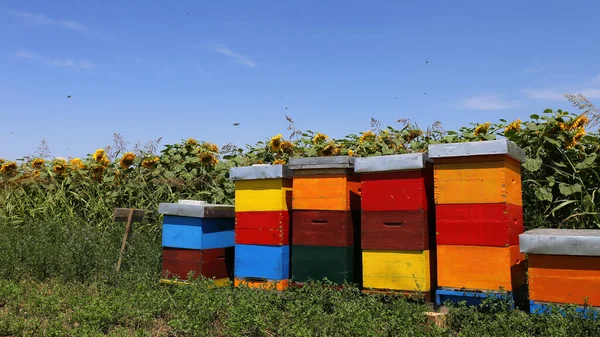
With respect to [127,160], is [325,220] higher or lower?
lower

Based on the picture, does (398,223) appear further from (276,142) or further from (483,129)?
(276,142)

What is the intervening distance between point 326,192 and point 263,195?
758 mm

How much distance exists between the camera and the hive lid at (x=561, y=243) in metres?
3.49

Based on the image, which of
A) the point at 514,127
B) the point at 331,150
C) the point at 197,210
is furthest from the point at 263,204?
the point at 514,127

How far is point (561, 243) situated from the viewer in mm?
3607

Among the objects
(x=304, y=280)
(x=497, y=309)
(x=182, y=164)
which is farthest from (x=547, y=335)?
(x=182, y=164)

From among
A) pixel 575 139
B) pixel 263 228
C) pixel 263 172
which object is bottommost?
pixel 263 228

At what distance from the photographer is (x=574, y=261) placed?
360 centimetres

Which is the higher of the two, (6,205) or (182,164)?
(182,164)

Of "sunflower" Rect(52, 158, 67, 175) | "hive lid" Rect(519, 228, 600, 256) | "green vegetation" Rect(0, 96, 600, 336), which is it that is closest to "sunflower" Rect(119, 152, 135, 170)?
"green vegetation" Rect(0, 96, 600, 336)

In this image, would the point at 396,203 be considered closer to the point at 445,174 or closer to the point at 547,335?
the point at 445,174

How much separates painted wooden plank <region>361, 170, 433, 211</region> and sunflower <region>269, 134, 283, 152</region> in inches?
115

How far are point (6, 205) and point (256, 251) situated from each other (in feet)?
21.4

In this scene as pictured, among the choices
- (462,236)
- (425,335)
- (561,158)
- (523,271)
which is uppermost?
(561,158)
